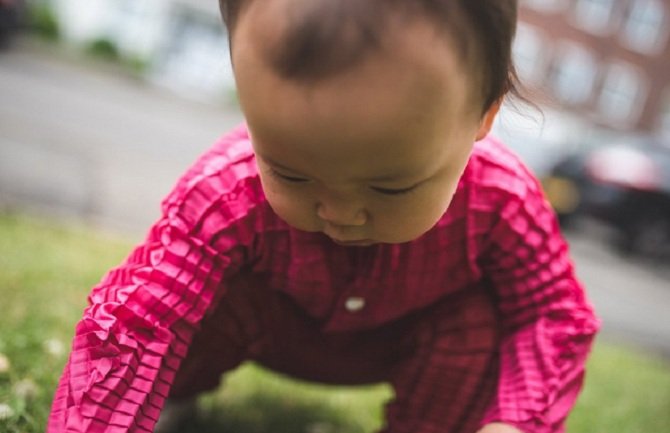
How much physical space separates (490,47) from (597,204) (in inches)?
225

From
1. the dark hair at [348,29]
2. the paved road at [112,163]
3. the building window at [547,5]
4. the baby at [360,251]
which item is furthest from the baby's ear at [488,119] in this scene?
the building window at [547,5]

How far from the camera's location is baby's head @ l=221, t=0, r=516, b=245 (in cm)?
80

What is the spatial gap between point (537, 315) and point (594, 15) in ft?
56.7

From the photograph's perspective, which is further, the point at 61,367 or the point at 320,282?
the point at 61,367

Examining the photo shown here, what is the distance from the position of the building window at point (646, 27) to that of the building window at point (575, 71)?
3.57 ft

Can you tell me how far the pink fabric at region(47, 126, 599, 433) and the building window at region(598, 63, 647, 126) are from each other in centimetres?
1761

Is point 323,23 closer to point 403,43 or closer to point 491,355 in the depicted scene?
point 403,43

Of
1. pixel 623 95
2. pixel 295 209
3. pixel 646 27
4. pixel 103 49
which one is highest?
pixel 295 209

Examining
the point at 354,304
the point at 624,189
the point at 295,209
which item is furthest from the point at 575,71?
the point at 295,209

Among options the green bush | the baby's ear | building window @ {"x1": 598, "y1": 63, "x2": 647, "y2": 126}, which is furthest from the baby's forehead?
building window @ {"x1": 598, "y1": 63, "x2": 647, "y2": 126}

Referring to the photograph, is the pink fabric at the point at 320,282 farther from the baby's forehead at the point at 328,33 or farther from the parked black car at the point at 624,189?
the parked black car at the point at 624,189

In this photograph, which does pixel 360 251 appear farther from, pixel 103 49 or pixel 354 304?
pixel 103 49

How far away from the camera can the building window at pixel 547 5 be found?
16500 mm

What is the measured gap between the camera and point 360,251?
1238 millimetres
